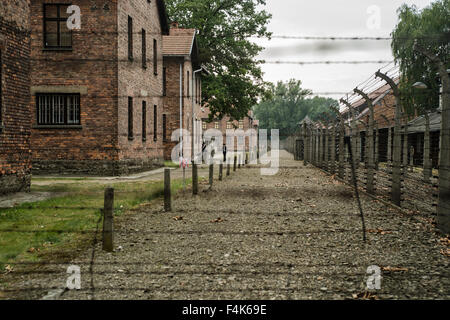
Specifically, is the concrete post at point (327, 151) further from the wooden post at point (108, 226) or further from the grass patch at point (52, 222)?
the wooden post at point (108, 226)

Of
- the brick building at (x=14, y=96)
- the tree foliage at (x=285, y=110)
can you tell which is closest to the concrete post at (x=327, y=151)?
the brick building at (x=14, y=96)

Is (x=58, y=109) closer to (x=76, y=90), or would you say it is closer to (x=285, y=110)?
(x=76, y=90)

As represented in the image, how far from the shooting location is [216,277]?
16.9 ft

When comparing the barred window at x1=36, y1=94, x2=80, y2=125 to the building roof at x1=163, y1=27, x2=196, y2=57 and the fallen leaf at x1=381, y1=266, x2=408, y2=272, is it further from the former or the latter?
the fallen leaf at x1=381, y1=266, x2=408, y2=272

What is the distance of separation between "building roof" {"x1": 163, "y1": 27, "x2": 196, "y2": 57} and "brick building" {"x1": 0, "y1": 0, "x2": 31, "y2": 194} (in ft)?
67.3

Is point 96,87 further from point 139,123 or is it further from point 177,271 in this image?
point 177,271

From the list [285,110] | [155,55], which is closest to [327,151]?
[155,55]

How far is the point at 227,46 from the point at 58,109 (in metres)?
23.7

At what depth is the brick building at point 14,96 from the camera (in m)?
11.6

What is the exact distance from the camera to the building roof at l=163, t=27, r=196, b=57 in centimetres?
3281

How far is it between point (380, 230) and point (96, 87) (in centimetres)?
1351

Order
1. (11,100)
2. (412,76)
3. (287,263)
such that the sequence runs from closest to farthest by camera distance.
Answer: (287,263)
(11,100)
(412,76)

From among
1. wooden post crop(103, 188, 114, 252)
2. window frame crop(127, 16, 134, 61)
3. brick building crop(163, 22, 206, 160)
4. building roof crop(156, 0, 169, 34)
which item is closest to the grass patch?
wooden post crop(103, 188, 114, 252)
